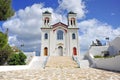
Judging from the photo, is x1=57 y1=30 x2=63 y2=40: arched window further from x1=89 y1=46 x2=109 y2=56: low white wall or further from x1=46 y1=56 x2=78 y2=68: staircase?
x1=46 y1=56 x2=78 y2=68: staircase

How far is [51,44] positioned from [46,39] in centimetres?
159

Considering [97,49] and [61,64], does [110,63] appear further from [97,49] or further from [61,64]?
[97,49]

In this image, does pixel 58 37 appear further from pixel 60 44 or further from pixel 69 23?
pixel 69 23

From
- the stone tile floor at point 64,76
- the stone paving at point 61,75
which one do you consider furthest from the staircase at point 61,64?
the stone tile floor at point 64,76

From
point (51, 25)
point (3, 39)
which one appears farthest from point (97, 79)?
point (51, 25)

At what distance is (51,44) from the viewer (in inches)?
1419

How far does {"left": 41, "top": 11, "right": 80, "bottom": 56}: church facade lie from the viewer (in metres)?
A: 35.8

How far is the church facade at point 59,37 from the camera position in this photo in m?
35.8

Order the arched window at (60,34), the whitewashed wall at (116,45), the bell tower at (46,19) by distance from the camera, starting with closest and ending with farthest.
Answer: the whitewashed wall at (116,45)
the arched window at (60,34)
the bell tower at (46,19)

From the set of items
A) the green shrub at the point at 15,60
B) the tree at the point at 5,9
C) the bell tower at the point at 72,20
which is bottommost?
the green shrub at the point at 15,60

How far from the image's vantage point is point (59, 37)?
3700 centimetres

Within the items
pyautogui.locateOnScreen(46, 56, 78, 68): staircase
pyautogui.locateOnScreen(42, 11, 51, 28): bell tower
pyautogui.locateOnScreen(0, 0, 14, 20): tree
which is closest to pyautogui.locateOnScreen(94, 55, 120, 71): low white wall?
pyautogui.locateOnScreen(46, 56, 78, 68): staircase

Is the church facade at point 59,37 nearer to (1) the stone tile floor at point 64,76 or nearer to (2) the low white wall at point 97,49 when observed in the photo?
(2) the low white wall at point 97,49

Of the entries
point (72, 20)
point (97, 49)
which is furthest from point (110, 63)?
point (72, 20)
